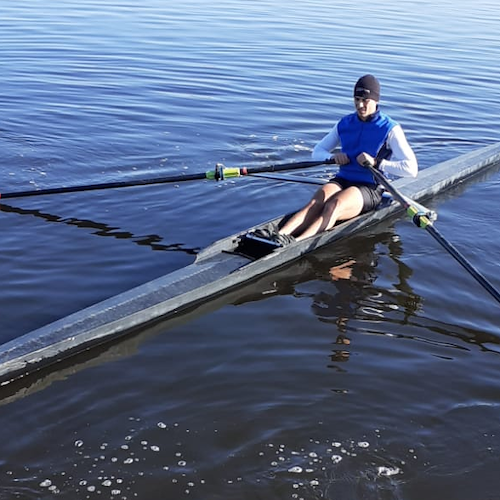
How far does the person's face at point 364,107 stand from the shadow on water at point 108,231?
2.25 meters

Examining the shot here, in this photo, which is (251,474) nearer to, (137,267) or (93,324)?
(93,324)

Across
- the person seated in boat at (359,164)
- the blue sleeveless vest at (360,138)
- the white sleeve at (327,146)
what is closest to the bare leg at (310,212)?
the person seated in boat at (359,164)

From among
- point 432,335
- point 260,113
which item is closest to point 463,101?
point 260,113

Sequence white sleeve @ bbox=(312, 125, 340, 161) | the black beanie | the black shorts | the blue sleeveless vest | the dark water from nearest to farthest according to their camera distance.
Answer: the dark water < the black beanie < the blue sleeveless vest < the black shorts < white sleeve @ bbox=(312, 125, 340, 161)

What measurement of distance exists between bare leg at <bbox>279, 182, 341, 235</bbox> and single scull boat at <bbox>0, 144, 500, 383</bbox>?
16 centimetres

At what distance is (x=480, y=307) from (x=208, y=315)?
8.04 feet

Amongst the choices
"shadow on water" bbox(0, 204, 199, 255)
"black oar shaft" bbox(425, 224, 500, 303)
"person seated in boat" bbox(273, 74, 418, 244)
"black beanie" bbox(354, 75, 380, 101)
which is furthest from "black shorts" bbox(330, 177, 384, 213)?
"shadow on water" bbox(0, 204, 199, 255)

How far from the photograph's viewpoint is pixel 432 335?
640 cm

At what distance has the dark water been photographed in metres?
4.65

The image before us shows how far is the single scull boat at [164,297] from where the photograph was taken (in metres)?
5.60

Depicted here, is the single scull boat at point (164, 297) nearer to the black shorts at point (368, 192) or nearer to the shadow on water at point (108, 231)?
the black shorts at point (368, 192)

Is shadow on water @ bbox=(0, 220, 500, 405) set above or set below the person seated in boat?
below

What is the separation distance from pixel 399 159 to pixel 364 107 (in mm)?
668

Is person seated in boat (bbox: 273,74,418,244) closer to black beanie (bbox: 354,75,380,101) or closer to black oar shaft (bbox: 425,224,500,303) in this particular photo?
black beanie (bbox: 354,75,380,101)
